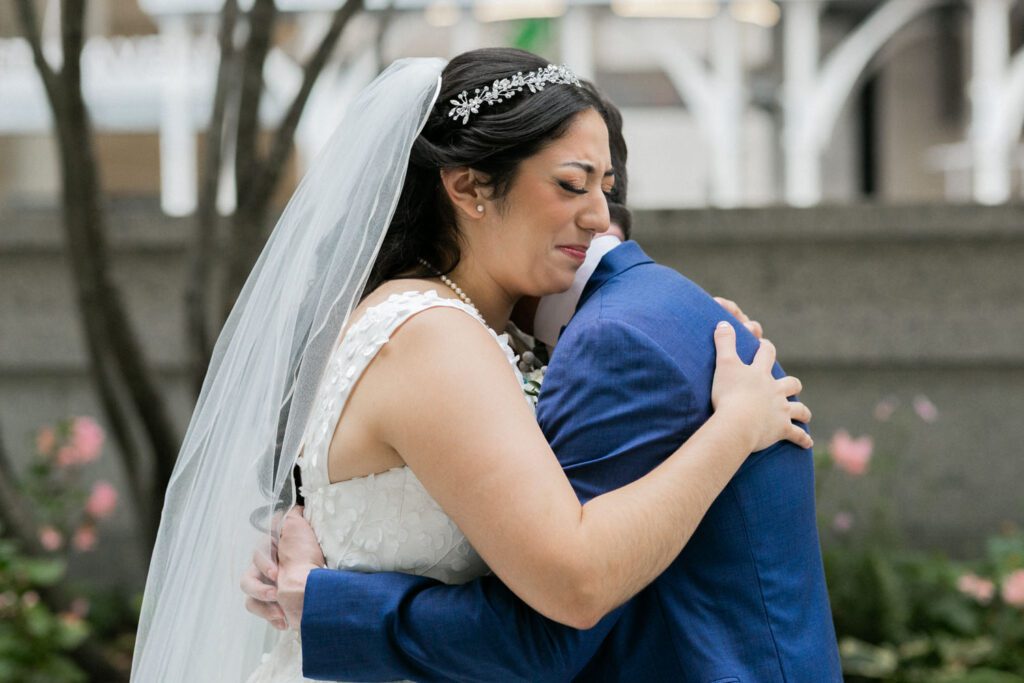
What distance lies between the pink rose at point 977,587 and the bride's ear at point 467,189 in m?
3.09

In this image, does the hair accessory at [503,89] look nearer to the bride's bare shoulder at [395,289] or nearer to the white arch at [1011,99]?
the bride's bare shoulder at [395,289]

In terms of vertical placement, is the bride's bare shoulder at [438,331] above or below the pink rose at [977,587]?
above

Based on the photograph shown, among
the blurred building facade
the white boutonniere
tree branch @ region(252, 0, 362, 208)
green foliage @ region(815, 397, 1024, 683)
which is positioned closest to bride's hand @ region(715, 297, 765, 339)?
the white boutonniere

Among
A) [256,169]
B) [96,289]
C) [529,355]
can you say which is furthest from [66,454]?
[529,355]

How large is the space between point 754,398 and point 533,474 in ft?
1.21

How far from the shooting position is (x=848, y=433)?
5.29 metres

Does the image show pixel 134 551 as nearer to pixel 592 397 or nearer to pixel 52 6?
pixel 592 397

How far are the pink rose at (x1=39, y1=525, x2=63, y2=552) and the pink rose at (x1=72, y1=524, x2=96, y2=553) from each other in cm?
8

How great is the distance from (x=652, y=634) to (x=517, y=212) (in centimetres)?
71

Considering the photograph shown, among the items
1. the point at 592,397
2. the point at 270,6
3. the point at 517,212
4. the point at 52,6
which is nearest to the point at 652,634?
the point at 592,397

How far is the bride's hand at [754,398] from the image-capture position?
1.81m

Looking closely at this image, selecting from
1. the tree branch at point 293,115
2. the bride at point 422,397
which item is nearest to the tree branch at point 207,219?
the tree branch at point 293,115

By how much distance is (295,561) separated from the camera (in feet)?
6.64

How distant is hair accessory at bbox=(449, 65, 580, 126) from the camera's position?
202 cm
